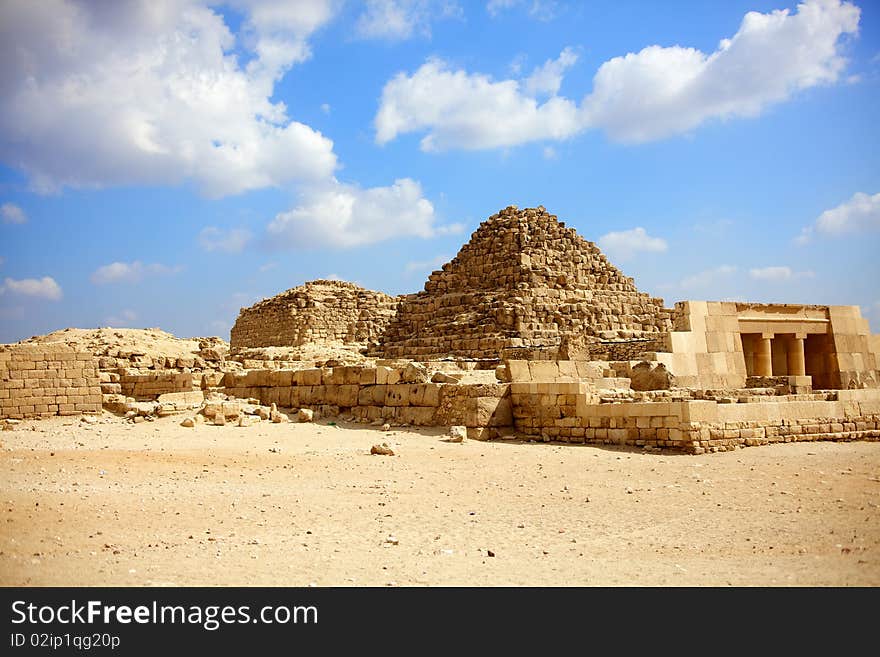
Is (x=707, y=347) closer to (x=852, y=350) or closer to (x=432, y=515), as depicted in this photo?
(x=852, y=350)

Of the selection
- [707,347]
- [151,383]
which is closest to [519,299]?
[707,347]

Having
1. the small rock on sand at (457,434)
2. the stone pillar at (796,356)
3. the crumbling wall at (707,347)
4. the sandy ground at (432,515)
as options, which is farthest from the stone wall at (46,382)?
the stone pillar at (796,356)

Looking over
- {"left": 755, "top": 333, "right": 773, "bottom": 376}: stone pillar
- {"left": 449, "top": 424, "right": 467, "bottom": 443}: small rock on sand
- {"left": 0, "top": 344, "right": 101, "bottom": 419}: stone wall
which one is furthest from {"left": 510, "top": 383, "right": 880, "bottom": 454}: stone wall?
{"left": 0, "top": 344, "right": 101, "bottom": 419}: stone wall

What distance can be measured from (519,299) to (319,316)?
2002cm

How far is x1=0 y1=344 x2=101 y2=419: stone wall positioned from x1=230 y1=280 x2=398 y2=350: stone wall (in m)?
31.7

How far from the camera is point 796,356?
59.4 ft

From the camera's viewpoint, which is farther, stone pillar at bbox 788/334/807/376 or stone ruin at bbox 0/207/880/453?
stone pillar at bbox 788/334/807/376

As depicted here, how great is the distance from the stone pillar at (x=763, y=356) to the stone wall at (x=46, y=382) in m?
13.5

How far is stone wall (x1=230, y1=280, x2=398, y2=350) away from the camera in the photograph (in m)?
46.9

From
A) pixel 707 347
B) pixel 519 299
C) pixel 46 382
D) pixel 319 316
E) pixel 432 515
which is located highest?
pixel 319 316

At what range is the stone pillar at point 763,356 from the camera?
58.1 ft

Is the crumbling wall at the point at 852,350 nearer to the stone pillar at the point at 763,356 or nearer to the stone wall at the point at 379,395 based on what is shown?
the stone pillar at the point at 763,356

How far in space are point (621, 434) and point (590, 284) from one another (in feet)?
78.0

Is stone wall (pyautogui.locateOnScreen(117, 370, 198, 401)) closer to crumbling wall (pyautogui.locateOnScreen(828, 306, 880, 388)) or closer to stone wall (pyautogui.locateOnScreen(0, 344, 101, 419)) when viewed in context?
stone wall (pyautogui.locateOnScreen(0, 344, 101, 419))
